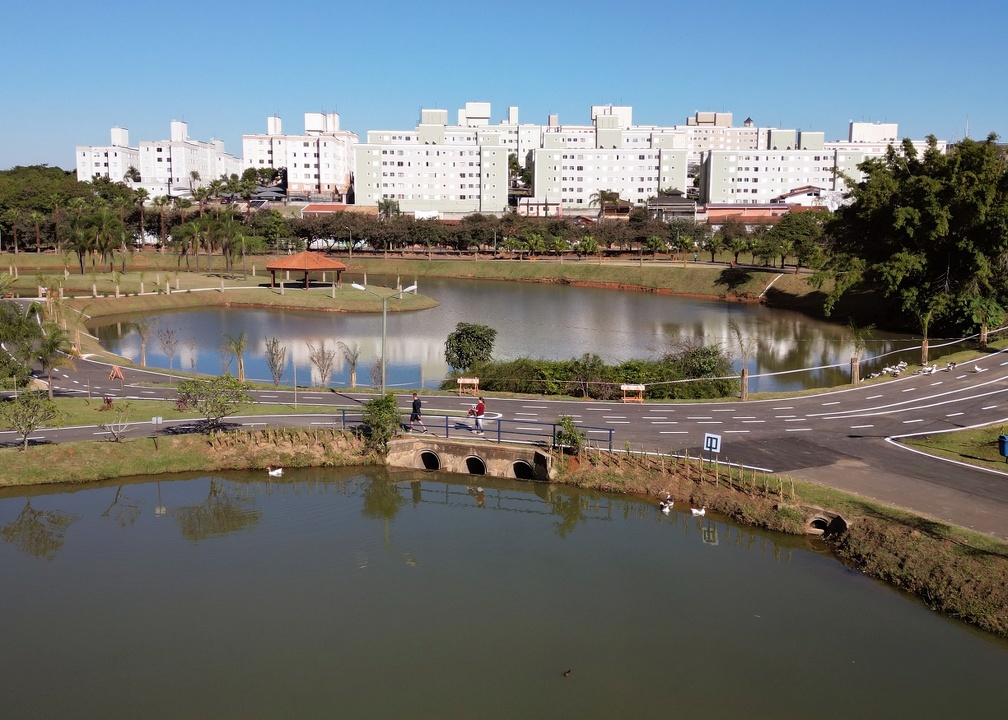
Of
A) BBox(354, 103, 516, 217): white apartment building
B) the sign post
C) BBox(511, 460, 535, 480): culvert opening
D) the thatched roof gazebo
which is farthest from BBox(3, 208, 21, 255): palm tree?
the sign post

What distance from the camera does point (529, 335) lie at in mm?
63094

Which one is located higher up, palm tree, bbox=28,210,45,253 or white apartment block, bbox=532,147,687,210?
white apartment block, bbox=532,147,687,210

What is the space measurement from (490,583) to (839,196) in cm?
14230

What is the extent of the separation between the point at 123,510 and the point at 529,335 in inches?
1554

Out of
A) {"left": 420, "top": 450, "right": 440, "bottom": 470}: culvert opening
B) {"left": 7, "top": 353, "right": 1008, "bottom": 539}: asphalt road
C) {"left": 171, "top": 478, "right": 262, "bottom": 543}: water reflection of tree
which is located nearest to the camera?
{"left": 171, "top": 478, "right": 262, "bottom": 543}: water reflection of tree

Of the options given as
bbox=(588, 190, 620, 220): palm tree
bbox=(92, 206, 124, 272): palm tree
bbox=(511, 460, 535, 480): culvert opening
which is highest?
bbox=(588, 190, 620, 220): palm tree

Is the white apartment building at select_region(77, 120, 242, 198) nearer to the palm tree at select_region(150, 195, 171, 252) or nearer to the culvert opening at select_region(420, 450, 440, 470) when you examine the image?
the palm tree at select_region(150, 195, 171, 252)

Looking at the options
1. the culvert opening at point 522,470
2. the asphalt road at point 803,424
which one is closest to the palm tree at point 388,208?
the asphalt road at point 803,424

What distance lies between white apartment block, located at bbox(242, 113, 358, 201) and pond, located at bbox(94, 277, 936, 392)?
86209 mm

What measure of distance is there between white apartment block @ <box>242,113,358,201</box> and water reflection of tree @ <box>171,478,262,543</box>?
143 meters

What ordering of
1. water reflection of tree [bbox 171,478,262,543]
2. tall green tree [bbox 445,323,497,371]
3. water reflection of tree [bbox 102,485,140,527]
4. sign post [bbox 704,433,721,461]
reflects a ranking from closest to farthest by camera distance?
water reflection of tree [bbox 171,478,262,543], water reflection of tree [bbox 102,485,140,527], sign post [bbox 704,433,721,461], tall green tree [bbox 445,323,497,371]

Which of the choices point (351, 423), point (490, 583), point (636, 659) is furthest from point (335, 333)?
point (636, 659)

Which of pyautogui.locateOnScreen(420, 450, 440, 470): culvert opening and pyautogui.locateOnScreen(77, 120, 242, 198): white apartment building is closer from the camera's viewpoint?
pyautogui.locateOnScreen(420, 450, 440, 470): culvert opening

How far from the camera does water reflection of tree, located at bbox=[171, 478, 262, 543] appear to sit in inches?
990
